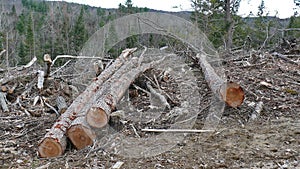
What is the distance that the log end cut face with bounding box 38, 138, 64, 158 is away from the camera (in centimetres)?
361

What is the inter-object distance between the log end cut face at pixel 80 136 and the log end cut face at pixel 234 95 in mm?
1739

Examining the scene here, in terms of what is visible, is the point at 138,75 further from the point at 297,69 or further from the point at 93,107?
the point at 297,69

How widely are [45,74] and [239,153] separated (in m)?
4.37

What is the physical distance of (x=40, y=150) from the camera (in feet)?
11.9

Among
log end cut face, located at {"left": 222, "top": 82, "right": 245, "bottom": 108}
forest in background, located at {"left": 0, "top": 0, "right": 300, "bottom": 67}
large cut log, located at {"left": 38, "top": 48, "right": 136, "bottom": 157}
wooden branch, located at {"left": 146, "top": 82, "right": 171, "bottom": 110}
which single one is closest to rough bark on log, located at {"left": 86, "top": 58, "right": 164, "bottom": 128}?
large cut log, located at {"left": 38, "top": 48, "right": 136, "bottom": 157}

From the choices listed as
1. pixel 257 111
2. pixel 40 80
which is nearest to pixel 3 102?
pixel 40 80

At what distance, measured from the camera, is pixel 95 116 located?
3.82 metres

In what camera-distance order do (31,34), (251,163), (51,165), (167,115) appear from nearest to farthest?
(251,163) < (51,165) < (167,115) < (31,34)

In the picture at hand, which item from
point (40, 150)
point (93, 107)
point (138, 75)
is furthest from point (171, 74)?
point (40, 150)

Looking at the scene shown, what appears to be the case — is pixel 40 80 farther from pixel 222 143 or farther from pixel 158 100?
pixel 222 143

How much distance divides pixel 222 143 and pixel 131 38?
11.9 metres

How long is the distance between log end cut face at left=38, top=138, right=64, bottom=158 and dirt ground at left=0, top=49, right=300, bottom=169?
8cm

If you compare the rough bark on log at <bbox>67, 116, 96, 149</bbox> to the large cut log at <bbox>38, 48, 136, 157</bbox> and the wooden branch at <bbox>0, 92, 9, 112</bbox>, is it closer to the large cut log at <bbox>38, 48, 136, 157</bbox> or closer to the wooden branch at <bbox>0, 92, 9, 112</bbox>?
the large cut log at <bbox>38, 48, 136, 157</bbox>

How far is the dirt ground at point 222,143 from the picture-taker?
3283 mm
